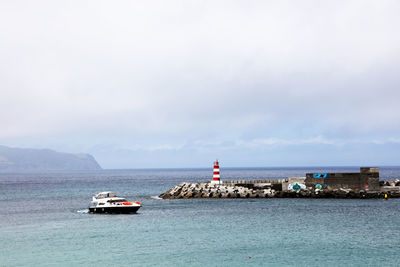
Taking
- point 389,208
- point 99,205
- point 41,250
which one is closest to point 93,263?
point 41,250

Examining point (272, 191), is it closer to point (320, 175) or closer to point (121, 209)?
point (320, 175)

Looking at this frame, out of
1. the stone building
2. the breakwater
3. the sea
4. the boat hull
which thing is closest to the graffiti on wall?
the stone building

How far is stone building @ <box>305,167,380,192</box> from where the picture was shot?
59.2 m

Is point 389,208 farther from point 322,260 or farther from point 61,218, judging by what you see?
point 61,218

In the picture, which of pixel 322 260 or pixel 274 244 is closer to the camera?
pixel 322 260

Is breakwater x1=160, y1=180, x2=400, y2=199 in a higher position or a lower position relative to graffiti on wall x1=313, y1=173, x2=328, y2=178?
lower

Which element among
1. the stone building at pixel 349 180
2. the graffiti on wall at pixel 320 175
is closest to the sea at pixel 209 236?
the stone building at pixel 349 180

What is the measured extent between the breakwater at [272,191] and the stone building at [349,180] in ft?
1.73

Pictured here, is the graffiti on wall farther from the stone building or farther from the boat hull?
the boat hull

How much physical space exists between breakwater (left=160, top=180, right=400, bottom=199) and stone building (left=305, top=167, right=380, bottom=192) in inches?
20.8

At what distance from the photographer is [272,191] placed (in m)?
63.1

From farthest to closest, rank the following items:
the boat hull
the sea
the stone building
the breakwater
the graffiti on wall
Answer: the graffiti on wall < the breakwater < the stone building < the boat hull < the sea

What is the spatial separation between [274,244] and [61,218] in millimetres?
24146

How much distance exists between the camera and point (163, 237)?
1304 inches
